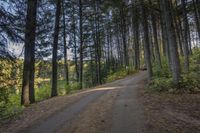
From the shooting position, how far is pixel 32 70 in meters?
15.0

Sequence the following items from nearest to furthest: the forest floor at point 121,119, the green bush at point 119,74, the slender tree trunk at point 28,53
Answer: the forest floor at point 121,119
the slender tree trunk at point 28,53
the green bush at point 119,74

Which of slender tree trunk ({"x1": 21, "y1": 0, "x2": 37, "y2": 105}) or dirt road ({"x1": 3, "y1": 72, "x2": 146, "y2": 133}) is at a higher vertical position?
slender tree trunk ({"x1": 21, "y1": 0, "x2": 37, "y2": 105})

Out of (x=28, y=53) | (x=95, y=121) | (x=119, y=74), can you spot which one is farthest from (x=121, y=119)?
(x=119, y=74)

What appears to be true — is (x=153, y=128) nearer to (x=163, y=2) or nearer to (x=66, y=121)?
(x=66, y=121)

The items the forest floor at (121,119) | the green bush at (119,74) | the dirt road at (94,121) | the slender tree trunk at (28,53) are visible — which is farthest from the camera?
the green bush at (119,74)

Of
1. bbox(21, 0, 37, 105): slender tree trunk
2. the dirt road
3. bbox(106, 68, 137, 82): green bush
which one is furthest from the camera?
bbox(106, 68, 137, 82): green bush

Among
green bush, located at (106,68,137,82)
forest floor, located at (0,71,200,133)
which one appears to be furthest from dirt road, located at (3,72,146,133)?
green bush, located at (106,68,137,82)

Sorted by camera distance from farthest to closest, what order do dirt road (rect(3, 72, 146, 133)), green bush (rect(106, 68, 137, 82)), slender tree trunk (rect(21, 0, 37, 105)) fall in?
green bush (rect(106, 68, 137, 82)) → slender tree trunk (rect(21, 0, 37, 105)) → dirt road (rect(3, 72, 146, 133))

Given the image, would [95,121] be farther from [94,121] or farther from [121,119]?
[121,119]

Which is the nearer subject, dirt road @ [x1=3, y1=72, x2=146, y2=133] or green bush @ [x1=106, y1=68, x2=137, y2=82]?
dirt road @ [x1=3, y1=72, x2=146, y2=133]

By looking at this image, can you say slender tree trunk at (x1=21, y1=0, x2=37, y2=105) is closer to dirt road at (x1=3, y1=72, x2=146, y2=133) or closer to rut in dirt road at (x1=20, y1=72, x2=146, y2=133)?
dirt road at (x1=3, y1=72, x2=146, y2=133)

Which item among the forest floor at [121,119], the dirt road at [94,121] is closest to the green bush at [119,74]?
the forest floor at [121,119]

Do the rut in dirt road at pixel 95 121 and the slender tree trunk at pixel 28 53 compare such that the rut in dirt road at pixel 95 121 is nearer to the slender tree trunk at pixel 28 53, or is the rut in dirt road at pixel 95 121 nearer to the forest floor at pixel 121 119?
the forest floor at pixel 121 119

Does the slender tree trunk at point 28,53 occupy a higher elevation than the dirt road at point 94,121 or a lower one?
higher
